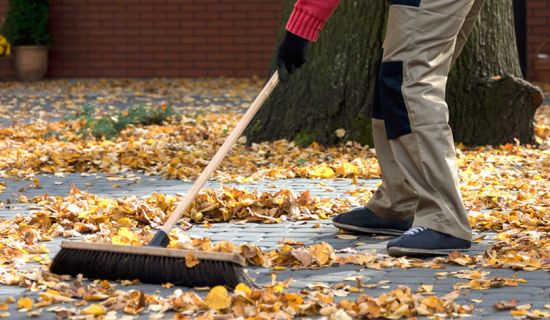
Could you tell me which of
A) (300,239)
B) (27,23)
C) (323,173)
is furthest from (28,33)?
(300,239)

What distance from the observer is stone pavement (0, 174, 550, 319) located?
405 centimetres

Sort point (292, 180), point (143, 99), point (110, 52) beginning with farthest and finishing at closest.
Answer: point (110, 52) → point (143, 99) → point (292, 180)

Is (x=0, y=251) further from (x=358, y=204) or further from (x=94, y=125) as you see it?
(x=94, y=125)

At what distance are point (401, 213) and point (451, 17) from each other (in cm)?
102

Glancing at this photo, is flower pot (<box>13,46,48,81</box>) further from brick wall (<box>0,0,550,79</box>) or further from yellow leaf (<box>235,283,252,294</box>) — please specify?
yellow leaf (<box>235,283,252,294</box>)

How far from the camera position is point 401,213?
17.4ft

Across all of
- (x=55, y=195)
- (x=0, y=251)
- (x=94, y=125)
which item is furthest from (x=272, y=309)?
(x=94, y=125)

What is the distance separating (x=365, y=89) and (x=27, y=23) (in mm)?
10571

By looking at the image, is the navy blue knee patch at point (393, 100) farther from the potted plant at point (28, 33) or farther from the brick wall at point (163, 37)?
the potted plant at point (28, 33)

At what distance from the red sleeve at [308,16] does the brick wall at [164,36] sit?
12984 millimetres

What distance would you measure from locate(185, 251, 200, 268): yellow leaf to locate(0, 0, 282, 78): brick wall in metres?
13.8

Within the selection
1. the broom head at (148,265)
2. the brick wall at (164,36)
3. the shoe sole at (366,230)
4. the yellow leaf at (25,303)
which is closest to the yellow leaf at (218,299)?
the broom head at (148,265)

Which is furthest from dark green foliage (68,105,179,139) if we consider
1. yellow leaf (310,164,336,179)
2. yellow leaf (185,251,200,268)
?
yellow leaf (185,251,200,268)

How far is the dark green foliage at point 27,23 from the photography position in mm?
17938
